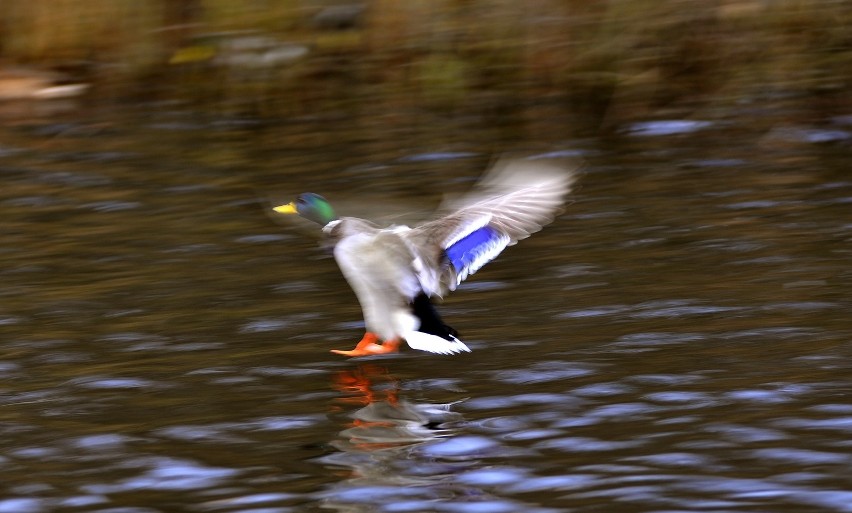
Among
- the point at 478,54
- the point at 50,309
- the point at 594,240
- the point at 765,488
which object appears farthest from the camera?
the point at 478,54

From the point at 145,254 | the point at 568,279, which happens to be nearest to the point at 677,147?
the point at 568,279

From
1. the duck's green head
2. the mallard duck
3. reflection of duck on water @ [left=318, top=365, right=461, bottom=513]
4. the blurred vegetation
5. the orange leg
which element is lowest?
reflection of duck on water @ [left=318, top=365, right=461, bottom=513]

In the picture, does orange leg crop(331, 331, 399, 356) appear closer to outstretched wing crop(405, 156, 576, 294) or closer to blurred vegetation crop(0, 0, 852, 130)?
outstretched wing crop(405, 156, 576, 294)

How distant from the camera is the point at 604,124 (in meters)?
11.0

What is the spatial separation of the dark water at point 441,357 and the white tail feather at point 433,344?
181 mm

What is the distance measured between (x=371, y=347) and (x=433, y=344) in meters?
0.43

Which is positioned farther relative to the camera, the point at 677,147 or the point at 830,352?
the point at 677,147

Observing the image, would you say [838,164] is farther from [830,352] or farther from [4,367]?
[4,367]

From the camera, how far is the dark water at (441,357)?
476cm

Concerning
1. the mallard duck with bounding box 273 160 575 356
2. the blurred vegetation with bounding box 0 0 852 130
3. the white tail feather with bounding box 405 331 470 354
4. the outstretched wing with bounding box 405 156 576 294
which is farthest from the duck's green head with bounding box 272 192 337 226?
the blurred vegetation with bounding box 0 0 852 130

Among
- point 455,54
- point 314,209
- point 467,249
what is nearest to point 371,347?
point 467,249

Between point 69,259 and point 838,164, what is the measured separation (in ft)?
15.8

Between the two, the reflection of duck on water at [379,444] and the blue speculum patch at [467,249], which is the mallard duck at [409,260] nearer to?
the blue speculum patch at [467,249]

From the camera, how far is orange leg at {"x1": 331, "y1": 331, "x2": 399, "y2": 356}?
6145 mm
